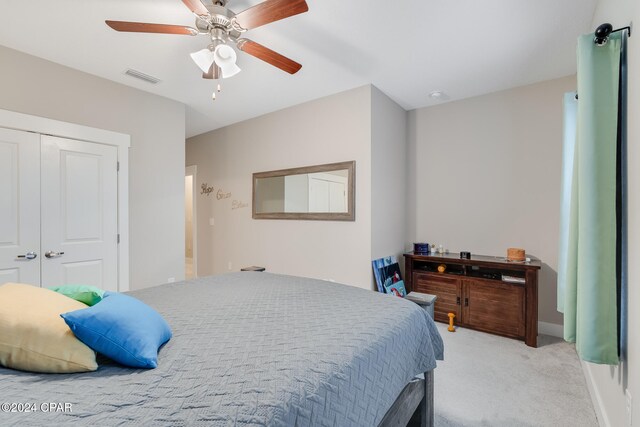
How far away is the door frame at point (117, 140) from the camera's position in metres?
2.66

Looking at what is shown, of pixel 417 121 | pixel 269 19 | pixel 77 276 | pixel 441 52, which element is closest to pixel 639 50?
pixel 441 52

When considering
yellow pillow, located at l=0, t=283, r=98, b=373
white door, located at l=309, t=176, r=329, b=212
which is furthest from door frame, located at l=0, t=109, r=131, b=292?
yellow pillow, located at l=0, t=283, r=98, b=373

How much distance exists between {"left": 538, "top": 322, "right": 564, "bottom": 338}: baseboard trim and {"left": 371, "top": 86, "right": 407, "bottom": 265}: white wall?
1590 mm

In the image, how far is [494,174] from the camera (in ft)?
11.4

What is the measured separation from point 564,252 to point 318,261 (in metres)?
2.43

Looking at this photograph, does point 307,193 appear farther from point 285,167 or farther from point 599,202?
point 599,202

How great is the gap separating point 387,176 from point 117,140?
10.0 ft

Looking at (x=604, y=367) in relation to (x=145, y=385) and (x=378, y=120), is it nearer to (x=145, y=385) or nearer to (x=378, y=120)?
(x=145, y=385)

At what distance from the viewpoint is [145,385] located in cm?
87

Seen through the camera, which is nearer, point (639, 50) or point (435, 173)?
point (639, 50)

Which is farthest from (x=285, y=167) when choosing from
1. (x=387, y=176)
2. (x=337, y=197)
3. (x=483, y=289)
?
(x=483, y=289)

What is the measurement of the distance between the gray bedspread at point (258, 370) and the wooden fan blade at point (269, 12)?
64.6 inches

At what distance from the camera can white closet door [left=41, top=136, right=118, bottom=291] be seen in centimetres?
275

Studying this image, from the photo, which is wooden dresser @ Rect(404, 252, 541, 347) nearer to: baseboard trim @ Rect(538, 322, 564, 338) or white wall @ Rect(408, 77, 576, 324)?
white wall @ Rect(408, 77, 576, 324)
